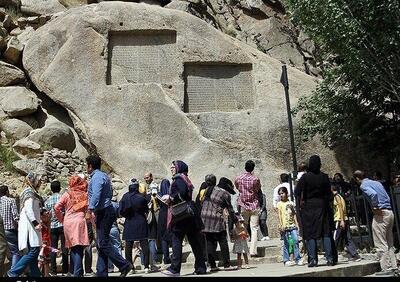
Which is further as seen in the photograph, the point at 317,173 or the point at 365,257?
the point at 365,257

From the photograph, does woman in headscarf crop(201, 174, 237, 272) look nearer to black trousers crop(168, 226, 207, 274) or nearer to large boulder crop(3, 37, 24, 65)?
black trousers crop(168, 226, 207, 274)

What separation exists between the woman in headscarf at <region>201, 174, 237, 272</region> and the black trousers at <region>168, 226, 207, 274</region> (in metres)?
0.76

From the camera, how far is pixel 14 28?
20.5m

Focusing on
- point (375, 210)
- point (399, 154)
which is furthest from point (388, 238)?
point (399, 154)

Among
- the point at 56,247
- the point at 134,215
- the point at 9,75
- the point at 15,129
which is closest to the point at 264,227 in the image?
the point at 134,215

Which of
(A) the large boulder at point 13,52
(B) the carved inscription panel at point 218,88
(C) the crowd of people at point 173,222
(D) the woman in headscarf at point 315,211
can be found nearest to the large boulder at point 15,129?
(A) the large boulder at point 13,52

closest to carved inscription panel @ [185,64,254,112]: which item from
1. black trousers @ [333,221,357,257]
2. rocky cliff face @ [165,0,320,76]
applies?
rocky cliff face @ [165,0,320,76]

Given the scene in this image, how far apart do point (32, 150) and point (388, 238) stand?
35.8 feet

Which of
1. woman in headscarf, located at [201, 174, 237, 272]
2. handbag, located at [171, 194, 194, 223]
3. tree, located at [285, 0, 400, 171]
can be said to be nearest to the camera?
handbag, located at [171, 194, 194, 223]

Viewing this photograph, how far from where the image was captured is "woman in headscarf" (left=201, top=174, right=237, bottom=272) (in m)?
9.36

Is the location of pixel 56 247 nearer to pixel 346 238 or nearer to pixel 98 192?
pixel 98 192

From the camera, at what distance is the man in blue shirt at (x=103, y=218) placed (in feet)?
26.3

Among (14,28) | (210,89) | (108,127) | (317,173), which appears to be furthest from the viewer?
(14,28)

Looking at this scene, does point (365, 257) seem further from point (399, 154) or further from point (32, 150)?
point (32, 150)
